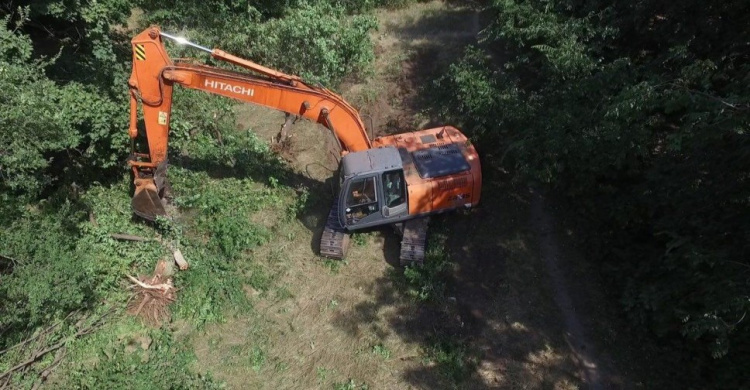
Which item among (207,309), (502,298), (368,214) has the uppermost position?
(368,214)

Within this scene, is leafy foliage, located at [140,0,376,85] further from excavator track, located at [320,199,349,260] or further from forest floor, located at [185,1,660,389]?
excavator track, located at [320,199,349,260]

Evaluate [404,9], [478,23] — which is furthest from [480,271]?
[404,9]

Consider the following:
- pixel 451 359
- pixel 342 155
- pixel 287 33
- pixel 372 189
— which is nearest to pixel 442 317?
pixel 451 359

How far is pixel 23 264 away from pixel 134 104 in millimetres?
3785

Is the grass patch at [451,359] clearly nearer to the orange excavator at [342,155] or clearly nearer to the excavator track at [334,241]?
the orange excavator at [342,155]

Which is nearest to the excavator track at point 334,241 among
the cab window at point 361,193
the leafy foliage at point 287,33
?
the cab window at point 361,193

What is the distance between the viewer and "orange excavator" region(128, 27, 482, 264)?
1052 cm

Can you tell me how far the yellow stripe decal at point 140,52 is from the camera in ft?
33.0

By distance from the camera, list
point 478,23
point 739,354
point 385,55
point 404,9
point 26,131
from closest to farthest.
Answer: point 739,354 < point 26,131 < point 385,55 < point 478,23 < point 404,9

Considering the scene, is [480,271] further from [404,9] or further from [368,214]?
[404,9]

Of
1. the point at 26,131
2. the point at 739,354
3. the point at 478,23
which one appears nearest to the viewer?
the point at 739,354

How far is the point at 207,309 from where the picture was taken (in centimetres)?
1091

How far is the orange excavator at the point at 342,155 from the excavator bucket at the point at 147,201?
0.07ft

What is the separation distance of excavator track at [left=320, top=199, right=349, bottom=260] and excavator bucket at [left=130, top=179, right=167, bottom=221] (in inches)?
152
